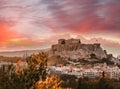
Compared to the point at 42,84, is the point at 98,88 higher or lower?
lower

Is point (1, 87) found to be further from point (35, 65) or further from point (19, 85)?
point (35, 65)

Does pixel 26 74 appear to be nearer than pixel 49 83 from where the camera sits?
No

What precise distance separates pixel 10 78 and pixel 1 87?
0.66 m

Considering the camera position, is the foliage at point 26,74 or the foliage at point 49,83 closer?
the foliage at point 49,83

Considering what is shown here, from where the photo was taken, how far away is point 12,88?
1797 centimetres

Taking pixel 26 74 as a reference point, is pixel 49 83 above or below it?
below

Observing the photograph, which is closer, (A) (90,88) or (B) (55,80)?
(B) (55,80)

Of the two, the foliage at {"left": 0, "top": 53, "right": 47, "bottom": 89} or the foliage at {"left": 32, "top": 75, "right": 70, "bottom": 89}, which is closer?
the foliage at {"left": 32, "top": 75, "right": 70, "bottom": 89}

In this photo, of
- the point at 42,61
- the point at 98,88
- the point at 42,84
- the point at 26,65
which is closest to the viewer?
the point at 42,84

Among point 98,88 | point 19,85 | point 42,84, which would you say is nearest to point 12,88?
point 19,85

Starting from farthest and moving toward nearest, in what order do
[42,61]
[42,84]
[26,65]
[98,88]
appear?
[98,88], [26,65], [42,61], [42,84]

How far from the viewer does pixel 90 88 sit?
58125 millimetres

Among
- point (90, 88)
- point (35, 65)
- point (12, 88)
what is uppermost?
point (35, 65)

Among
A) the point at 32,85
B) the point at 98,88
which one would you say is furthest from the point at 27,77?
the point at 98,88
